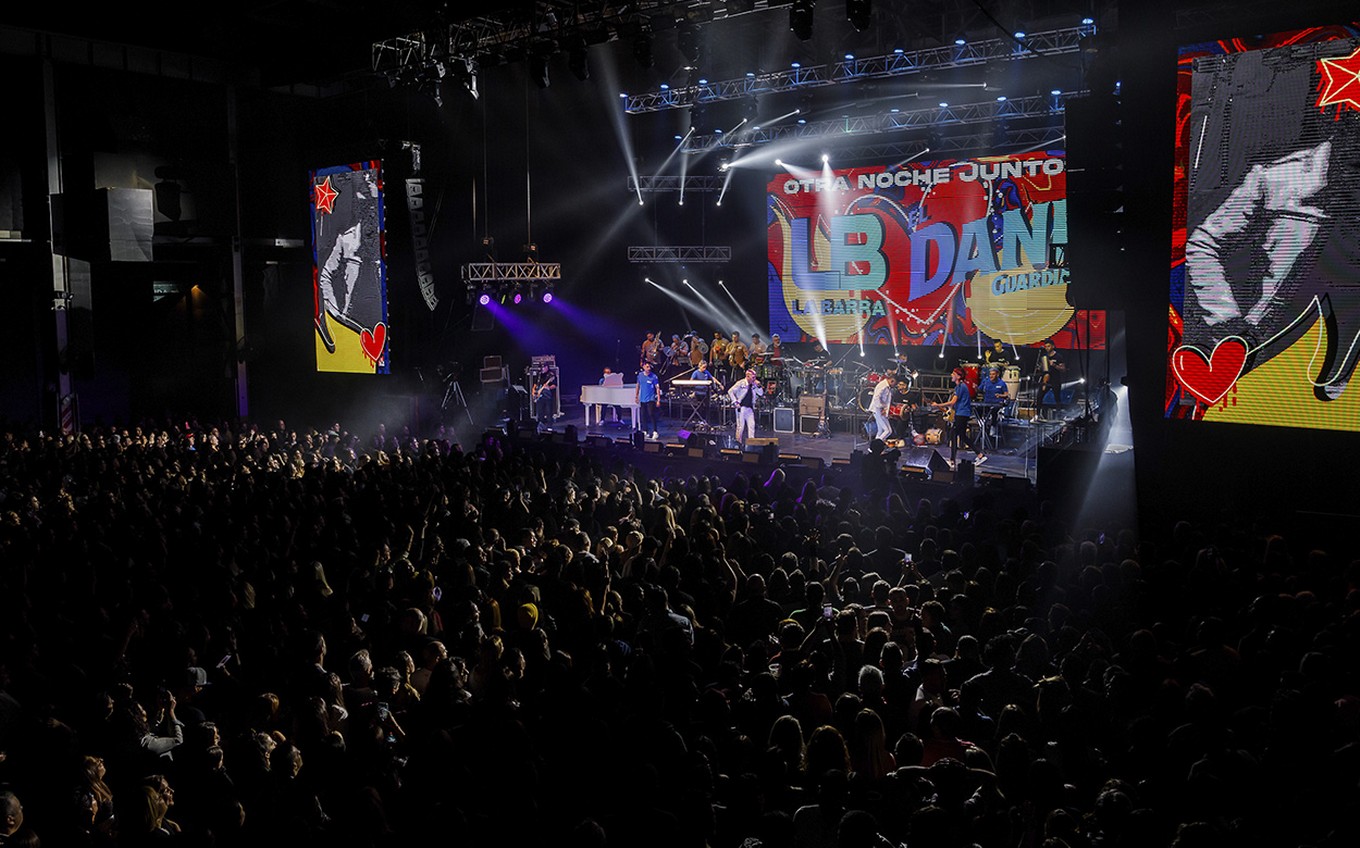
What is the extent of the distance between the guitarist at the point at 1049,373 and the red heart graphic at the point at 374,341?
498 inches

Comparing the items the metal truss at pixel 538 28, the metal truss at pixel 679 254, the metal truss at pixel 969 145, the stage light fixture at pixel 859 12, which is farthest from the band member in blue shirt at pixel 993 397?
the metal truss at pixel 538 28

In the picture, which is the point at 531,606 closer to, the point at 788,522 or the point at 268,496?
the point at 788,522

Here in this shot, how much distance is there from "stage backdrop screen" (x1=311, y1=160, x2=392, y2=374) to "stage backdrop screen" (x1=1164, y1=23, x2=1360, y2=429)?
46.7 ft

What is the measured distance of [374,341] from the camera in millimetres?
19875

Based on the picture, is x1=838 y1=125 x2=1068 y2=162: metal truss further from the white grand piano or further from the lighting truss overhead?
the white grand piano

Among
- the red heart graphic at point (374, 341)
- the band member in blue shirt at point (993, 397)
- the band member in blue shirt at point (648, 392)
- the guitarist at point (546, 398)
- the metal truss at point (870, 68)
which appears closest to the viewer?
the metal truss at point (870, 68)

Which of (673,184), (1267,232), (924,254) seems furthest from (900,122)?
(1267,232)

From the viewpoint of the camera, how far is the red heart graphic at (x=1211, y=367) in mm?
11180

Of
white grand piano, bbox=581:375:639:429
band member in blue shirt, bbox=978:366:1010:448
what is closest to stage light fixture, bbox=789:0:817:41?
band member in blue shirt, bbox=978:366:1010:448

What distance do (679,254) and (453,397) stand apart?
5.92 metres

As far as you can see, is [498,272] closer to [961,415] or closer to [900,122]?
[900,122]

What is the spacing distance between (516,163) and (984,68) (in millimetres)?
9399

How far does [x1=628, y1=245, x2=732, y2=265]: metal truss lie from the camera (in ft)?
71.4

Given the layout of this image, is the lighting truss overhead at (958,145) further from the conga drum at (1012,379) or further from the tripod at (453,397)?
the tripod at (453,397)
